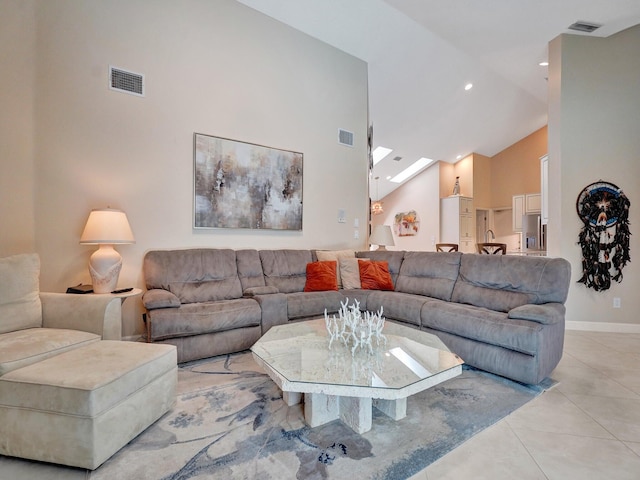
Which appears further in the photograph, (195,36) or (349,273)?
(349,273)

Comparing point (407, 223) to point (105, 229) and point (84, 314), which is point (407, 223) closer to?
point (105, 229)

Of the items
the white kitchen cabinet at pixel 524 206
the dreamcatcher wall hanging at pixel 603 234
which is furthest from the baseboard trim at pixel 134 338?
the white kitchen cabinet at pixel 524 206

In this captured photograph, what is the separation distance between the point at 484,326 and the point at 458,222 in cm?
574

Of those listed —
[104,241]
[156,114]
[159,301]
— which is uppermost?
[156,114]

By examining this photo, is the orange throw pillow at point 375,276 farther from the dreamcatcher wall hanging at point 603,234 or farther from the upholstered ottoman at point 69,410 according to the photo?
the upholstered ottoman at point 69,410

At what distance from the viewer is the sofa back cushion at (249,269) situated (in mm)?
3523

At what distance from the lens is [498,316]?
8.23ft

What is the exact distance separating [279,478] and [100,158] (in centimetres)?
313

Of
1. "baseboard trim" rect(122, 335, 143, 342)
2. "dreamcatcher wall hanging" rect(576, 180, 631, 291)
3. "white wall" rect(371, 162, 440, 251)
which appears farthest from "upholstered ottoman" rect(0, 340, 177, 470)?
"white wall" rect(371, 162, 440, 251)

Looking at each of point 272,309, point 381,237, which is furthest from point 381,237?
point 272,309

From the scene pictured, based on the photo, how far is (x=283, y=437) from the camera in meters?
1.68

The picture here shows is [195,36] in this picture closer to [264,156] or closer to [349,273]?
[264,156]

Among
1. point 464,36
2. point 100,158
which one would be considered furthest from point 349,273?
point 464,36

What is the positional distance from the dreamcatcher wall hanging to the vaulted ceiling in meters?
2.03
